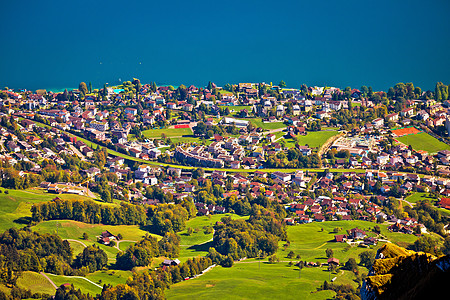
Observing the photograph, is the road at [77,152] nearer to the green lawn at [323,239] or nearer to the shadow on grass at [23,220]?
the shadow on grass at [23,220]

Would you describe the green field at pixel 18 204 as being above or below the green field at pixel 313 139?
below

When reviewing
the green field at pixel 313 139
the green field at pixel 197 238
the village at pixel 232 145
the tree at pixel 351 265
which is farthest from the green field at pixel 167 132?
the tree at pixel 351 265

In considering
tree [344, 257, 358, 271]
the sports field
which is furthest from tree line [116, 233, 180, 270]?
the sports field

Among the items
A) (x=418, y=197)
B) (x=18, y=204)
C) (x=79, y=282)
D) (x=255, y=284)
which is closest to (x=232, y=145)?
(x=418, y=197)

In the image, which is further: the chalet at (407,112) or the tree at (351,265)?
the chalet at (407,112)

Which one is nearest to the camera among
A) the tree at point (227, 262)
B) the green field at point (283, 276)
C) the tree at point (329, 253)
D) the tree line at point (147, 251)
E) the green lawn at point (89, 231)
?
the green field at point (283, 276)

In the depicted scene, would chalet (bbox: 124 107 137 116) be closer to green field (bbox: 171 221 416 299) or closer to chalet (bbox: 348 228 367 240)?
green field (bbox: 171 221 416 299)

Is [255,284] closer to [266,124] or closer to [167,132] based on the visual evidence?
[167,132]
